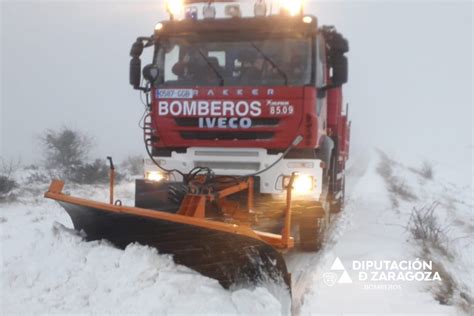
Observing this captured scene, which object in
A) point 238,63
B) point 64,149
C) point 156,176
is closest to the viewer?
point 238,63

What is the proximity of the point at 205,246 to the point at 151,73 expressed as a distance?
273cm

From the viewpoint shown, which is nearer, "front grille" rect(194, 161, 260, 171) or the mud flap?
the mud flap

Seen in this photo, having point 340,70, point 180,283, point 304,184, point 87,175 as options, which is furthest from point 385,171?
point 180,283

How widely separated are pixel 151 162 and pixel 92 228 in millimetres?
1408

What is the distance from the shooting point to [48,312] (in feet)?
11.8

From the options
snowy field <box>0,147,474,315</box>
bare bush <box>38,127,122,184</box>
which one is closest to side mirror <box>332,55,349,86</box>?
snowy field <box>0,147,474,315</box>

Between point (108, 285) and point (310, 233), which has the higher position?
point (108, 285)

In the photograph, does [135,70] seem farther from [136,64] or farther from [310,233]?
[310,233]

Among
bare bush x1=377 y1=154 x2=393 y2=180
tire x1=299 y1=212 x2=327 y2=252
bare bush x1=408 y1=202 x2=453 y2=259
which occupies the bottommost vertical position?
bare bush x1=377 y1=154 x2=393 y2=180

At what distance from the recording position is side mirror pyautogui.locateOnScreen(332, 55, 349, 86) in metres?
5.68

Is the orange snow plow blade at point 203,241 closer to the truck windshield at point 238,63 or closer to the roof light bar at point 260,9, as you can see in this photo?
the truck windshield at point 238,63

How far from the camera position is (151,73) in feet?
19.6

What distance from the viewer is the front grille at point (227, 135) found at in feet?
18.2

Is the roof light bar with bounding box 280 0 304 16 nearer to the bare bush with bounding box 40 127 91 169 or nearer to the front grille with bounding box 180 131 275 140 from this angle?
the front grille with bounding box 180 131 275 140
